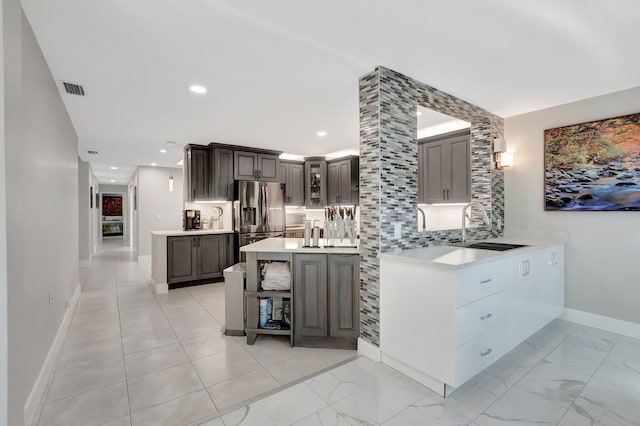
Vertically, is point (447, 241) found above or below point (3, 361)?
above

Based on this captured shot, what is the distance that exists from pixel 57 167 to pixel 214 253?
266cm

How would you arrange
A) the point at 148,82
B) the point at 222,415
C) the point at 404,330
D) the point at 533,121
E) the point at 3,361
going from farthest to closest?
the point at 533,121, the point at 148,82, the point at 404,330, the point at 222,415, the point at 3,361

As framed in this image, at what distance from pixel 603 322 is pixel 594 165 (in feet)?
5.37

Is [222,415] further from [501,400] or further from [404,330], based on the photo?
[501,400]

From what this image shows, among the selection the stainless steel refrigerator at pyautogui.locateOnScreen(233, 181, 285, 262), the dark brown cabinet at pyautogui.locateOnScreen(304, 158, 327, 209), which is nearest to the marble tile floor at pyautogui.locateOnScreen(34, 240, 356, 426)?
the stainless steel refrigerator at pyautogui.locateOnScreen(233, 181, 285, 262)

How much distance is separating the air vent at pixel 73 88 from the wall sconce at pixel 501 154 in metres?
4.45

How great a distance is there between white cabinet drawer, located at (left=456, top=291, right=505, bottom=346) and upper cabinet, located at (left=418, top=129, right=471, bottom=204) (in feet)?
6.08

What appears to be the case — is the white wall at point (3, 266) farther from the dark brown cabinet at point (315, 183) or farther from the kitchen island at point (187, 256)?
the dark brown cabinet at point (315, 183)

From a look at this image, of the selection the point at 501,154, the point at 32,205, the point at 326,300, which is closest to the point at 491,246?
the point at 501,154

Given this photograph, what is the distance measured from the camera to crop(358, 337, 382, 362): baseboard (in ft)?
8.22

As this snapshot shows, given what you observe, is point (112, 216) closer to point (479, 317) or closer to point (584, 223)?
point (479, 317)

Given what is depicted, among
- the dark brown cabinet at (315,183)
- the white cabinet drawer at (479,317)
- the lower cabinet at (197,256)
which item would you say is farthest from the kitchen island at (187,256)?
the white cabinet drawer at (479,317)

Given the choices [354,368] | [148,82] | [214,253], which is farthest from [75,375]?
[214,253]

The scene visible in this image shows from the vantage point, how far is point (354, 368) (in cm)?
240
